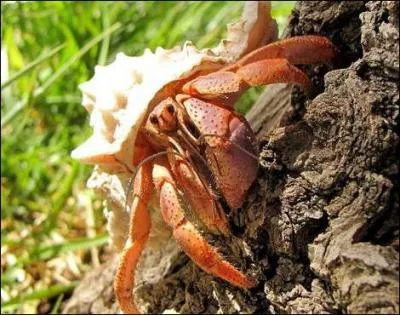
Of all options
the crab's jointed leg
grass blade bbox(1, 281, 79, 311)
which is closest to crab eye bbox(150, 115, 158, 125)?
the crab's jointed leg

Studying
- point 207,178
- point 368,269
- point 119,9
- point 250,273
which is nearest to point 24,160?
point 119,9

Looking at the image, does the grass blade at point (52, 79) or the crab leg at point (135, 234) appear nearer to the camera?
the crab leg at point (135, 234)

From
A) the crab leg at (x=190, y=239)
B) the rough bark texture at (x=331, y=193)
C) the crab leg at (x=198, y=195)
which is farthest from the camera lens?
the crab leg at (x=198, y=195)

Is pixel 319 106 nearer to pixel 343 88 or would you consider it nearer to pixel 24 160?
pixel 343 88

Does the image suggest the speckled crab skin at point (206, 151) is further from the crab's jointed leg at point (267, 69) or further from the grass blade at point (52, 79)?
the grass blade at point (52, 79)

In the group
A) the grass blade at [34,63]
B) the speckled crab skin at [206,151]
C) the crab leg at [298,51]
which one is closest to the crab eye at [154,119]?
the speckled crab skin at [206,151]

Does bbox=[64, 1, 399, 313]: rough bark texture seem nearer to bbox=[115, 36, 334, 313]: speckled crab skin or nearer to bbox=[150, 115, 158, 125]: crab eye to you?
bbox=[115, 36, 334, 313]: speckled crab skin

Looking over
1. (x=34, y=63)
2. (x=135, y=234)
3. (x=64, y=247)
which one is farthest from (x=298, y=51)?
(x=64, y=247)

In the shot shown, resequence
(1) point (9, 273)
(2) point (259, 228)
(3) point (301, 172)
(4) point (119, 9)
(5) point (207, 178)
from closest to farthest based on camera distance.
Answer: (3) point (301, 172), (2) point (259, 228), (5) point (207, 178), (1) point (9, 273), (4) point (119, 9)
